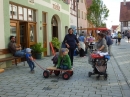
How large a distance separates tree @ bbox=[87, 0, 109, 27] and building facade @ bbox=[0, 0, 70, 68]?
26.9m

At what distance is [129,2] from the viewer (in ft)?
230

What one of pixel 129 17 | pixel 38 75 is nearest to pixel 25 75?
pixel 38 75

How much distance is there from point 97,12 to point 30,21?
33.8 m

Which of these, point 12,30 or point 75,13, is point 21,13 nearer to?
point 12,30

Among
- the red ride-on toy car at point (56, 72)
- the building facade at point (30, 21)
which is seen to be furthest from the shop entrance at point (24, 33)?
the red ride-on toy car at point (56, 72)

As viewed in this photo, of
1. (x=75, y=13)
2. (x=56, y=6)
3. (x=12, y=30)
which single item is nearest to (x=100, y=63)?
(x=12, y=30)

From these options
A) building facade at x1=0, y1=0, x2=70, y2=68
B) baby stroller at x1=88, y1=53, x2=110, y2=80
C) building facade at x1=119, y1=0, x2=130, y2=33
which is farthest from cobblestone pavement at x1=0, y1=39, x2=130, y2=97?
building facade at x1=119, y1=0, x2=130, y2=33

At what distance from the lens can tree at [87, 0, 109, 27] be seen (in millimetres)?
44122

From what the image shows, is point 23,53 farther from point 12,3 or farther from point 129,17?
point 129,17

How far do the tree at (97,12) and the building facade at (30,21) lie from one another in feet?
88.4

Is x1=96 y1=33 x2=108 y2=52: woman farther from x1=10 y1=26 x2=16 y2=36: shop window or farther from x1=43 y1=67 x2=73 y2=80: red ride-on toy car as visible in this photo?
x1=10 y1=26 x2=16 y2=36: shop window

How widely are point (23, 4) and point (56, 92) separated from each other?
6.61 meters

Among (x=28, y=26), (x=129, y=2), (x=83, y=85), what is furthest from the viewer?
(x=129, y=2)

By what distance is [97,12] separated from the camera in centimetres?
4444
